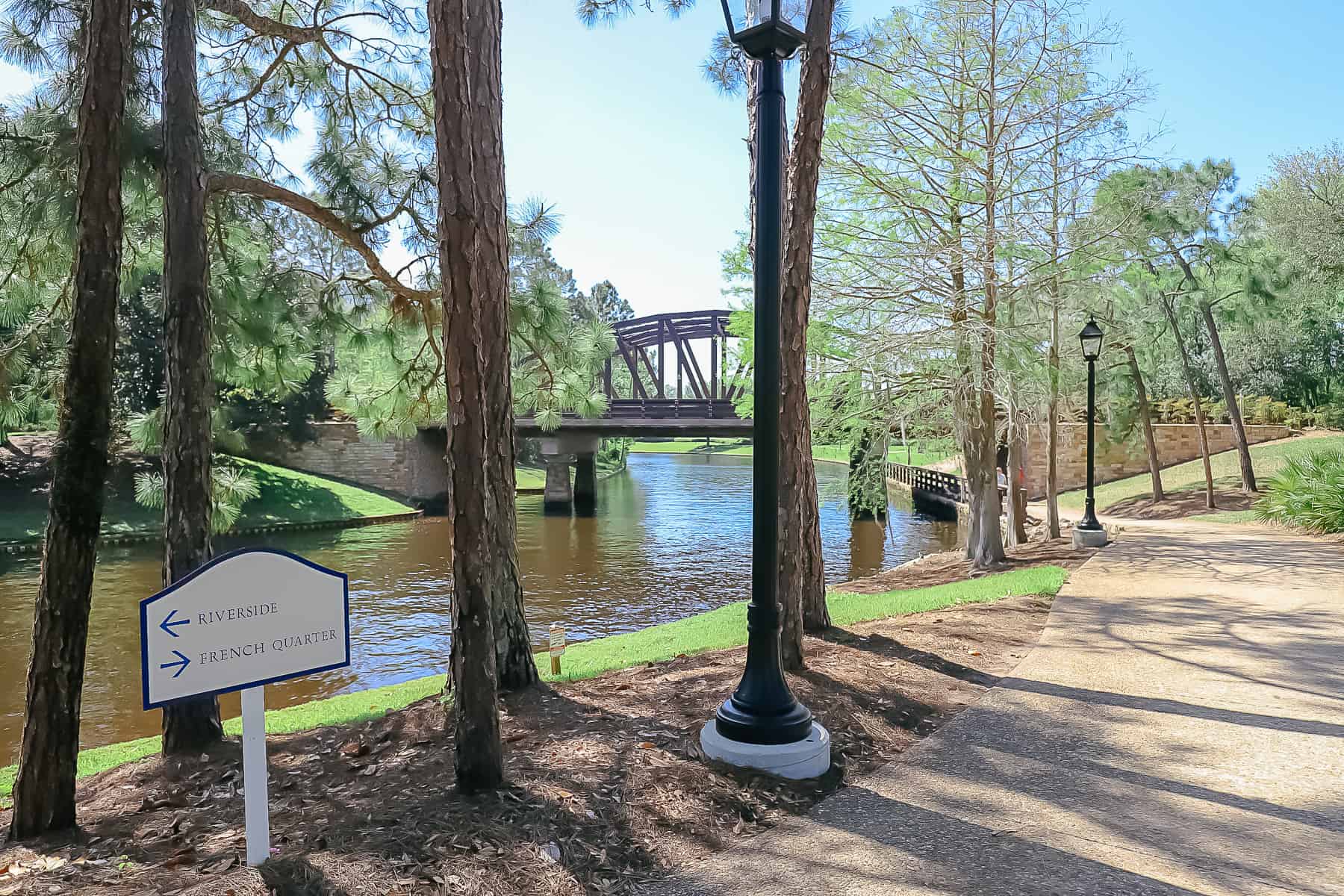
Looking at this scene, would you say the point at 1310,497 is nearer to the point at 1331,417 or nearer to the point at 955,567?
the point at 955,567

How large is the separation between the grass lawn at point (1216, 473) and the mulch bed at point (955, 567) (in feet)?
38.5

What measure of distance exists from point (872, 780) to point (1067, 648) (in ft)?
10.7

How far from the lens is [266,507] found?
26.5 meters

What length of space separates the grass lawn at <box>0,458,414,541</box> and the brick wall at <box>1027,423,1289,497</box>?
72.8 ft

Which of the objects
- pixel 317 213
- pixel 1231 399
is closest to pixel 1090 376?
pixel 317 213

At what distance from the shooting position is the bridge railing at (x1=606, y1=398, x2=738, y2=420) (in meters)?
31.2

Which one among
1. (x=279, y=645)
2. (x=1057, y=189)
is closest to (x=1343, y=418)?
(x=1057, y=189)

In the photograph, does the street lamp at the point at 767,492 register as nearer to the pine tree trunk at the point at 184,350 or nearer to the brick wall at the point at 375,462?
the pine tree trunk at the point at 184,350

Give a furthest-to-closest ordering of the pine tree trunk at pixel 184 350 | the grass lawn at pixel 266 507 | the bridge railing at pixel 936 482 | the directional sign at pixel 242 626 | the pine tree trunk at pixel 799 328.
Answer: the bridge railing at pixel 936 482 < the grass lawn at pixel 266 507 < the pine tree trunk at pixel 799 328 < the pine tree trunk at pixel 184 350 < the directional sign at pixel 242 626

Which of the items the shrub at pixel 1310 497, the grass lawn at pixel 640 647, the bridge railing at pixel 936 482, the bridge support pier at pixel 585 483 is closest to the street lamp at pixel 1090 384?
the grass lawn at pixel 640 647

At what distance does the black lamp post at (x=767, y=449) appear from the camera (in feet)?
12.8

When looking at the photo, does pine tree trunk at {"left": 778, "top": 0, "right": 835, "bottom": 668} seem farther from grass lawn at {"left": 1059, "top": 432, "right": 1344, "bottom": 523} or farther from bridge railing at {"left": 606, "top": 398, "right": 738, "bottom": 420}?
bridge railing at {"left": 606, "top": 398, "right": 738, "bottom": 420}

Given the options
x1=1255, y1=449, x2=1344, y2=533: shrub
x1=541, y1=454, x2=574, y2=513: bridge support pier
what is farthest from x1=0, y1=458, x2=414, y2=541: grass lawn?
x1=1255, y1=449, x2=1344, y2=533: shrub

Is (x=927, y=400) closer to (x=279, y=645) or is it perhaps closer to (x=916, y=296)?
(x=916, y=296)
